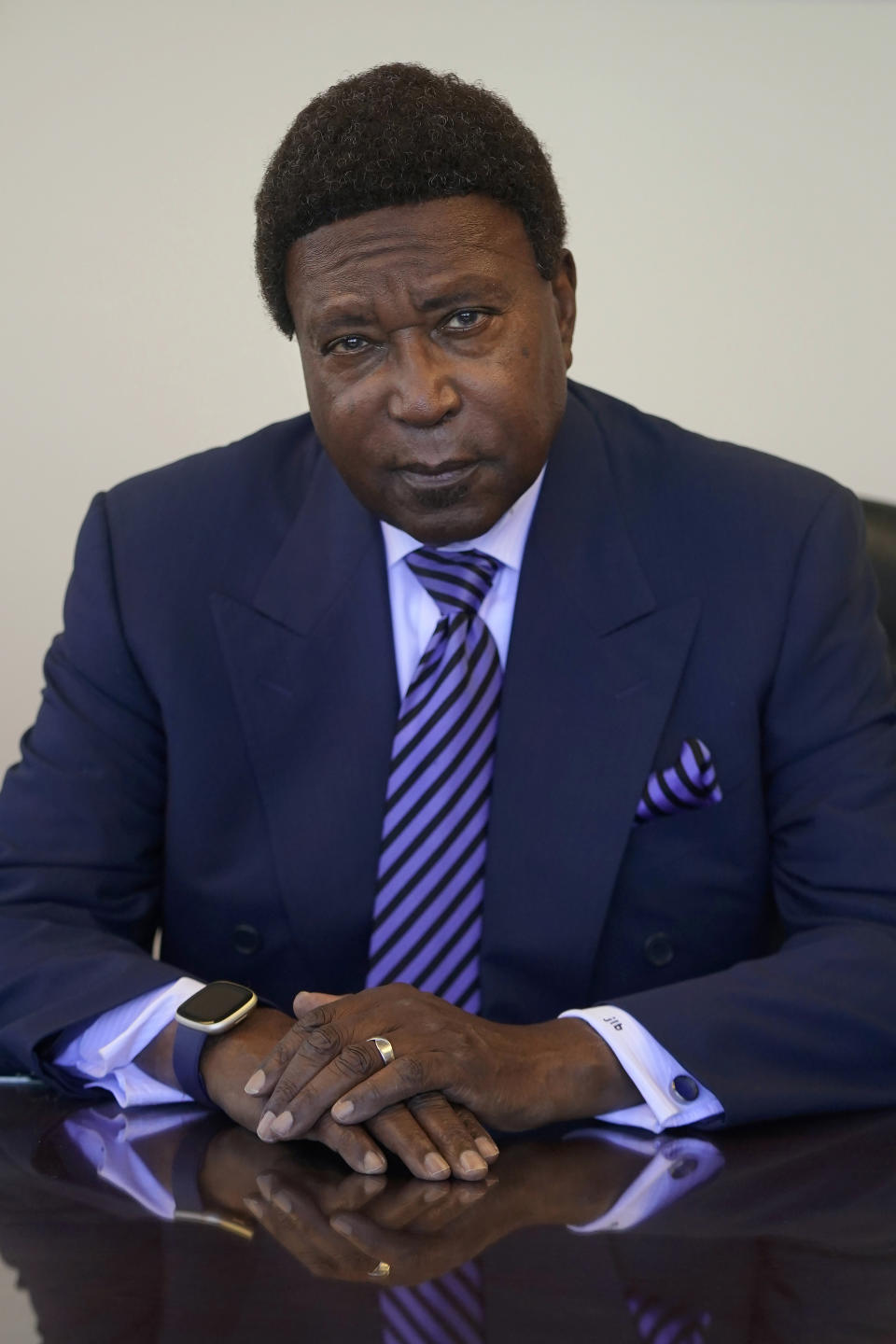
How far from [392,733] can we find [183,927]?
Answer: 0.36 meters

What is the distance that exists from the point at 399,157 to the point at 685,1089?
0.98 m

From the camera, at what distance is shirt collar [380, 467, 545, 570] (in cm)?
191

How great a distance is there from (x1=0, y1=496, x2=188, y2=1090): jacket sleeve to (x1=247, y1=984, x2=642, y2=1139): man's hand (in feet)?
0.91

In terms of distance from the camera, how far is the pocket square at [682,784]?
1.80 metres

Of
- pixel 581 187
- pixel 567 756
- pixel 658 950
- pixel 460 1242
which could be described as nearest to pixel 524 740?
pixel 567 756

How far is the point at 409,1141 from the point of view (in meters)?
1.30

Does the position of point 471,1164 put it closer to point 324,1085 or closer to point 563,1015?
point 324,1085

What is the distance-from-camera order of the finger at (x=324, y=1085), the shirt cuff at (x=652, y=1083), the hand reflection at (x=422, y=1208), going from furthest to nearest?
the shirt cuff at (x=652, y=1083), the finger at (x=324, y=1085), the hand reflection at (x=422, y=1208)

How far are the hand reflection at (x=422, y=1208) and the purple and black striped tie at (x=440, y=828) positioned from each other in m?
0.43

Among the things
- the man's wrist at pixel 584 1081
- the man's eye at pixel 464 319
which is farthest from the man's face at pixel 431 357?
the man's wrist at pixel 584 1081

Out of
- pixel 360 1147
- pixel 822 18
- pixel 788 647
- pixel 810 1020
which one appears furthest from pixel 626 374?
pixel 360 1147

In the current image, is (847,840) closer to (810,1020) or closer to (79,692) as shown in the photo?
(810,1020)

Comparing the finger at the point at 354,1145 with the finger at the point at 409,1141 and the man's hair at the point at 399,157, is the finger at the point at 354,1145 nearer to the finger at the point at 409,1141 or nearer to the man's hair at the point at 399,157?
A: the finger at the point at 409,1141

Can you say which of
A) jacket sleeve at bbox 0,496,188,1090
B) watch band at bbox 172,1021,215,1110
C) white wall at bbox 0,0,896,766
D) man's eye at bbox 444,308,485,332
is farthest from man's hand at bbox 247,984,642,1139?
white wall at bbox 0,0,896,766
